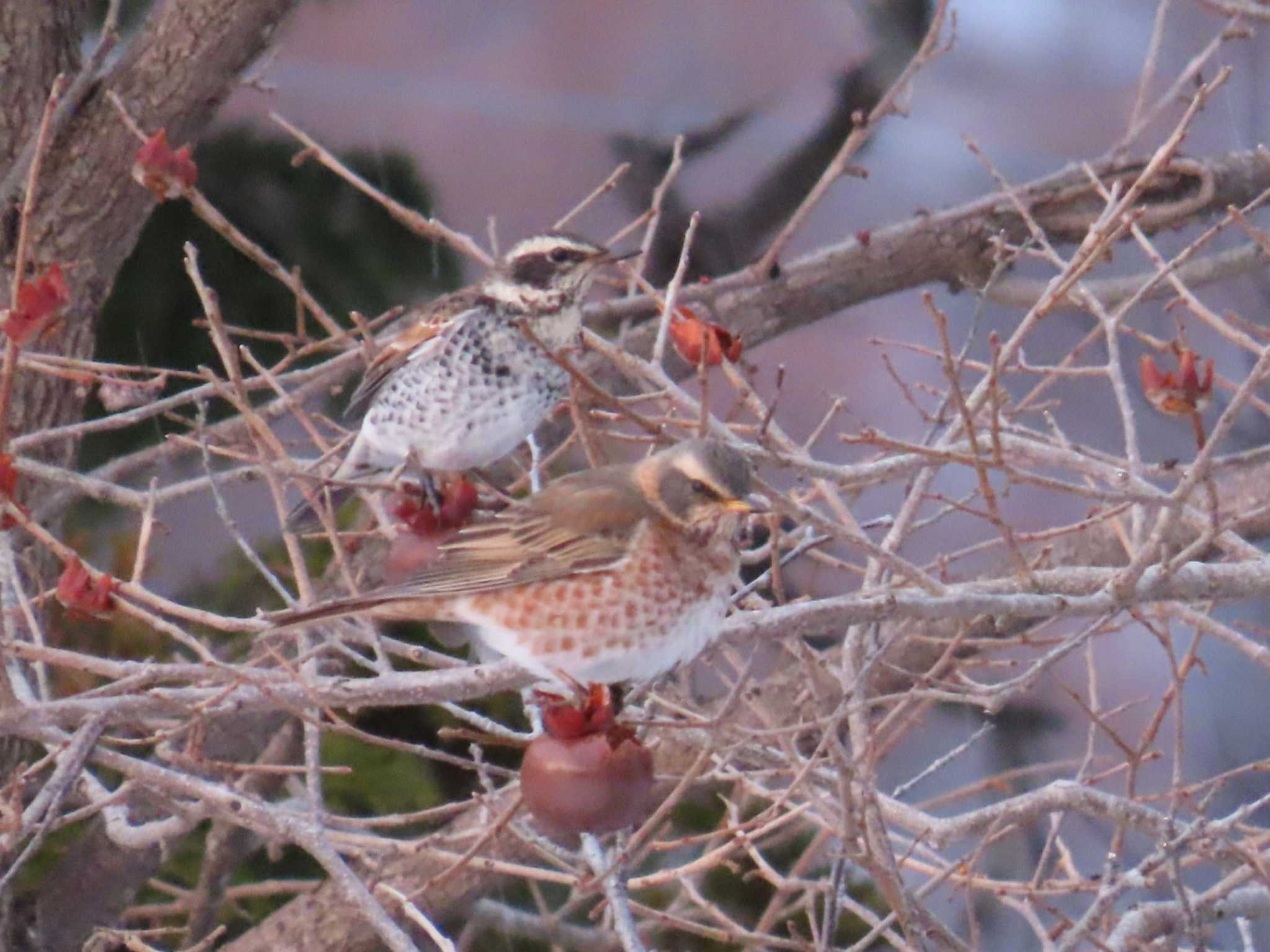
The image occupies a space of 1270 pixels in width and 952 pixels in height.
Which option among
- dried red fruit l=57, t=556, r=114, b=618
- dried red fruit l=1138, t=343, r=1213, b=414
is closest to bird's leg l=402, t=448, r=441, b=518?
dried red fruit l=57, t=556, r=114, b=618

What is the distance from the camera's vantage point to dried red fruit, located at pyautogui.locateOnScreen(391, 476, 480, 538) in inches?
68.8

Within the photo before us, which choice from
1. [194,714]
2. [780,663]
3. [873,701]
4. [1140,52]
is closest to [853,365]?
[780,663]

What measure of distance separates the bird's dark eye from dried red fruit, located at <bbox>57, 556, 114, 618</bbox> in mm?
721

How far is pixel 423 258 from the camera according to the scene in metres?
3.86

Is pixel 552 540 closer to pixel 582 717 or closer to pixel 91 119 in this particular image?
pixel 582 717

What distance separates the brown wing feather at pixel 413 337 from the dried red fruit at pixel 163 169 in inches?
25.5

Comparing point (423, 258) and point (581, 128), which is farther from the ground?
point (581, 128)

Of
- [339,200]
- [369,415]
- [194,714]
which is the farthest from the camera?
[339,200]

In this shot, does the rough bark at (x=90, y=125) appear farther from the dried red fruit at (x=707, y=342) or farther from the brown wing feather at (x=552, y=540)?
the dried red fruit at (x=707, y=342)

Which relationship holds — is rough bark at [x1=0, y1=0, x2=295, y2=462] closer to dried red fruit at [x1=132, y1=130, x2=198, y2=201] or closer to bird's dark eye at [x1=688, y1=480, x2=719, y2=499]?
dried red fruit at [x1=132, y1=130, x2=198, y2=201]

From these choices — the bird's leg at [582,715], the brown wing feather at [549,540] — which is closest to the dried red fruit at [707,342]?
the brown wing feather at [549,540]

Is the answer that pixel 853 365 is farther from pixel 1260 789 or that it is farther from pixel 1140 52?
pixel 1260 789

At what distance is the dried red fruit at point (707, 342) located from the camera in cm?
162

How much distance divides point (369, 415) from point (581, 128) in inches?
61.1
